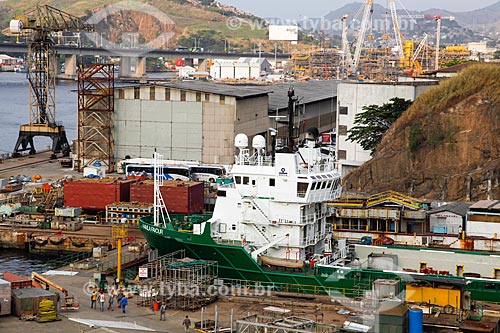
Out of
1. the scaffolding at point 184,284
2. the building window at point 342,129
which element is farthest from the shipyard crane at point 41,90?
the scaffolding at point 184,284

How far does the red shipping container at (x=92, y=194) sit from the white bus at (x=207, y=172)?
8260mm

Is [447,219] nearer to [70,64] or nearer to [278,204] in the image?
[278,204]

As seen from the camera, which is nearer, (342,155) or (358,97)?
(342,155)

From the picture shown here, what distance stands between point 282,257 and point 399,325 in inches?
→ 321

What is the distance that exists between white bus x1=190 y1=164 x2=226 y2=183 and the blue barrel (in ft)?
95.5

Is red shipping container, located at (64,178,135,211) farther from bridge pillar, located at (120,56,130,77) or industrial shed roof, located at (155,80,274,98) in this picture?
bridge pillar, located at (120,56,130,77)

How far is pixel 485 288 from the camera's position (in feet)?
91.9

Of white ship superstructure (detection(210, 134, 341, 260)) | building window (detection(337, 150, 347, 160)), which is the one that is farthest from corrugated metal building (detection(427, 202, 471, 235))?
building window (detection(337, 150, 347, 160))

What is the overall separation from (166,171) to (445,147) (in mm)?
15466

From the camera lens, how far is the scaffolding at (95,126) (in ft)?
187

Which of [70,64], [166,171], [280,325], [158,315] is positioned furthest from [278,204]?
[70,64]

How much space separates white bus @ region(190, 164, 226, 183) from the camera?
170 feet

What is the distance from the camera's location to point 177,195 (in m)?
42.8

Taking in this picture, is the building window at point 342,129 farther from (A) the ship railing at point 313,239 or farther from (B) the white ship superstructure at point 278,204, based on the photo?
(A) the ship railing at point 313,239
